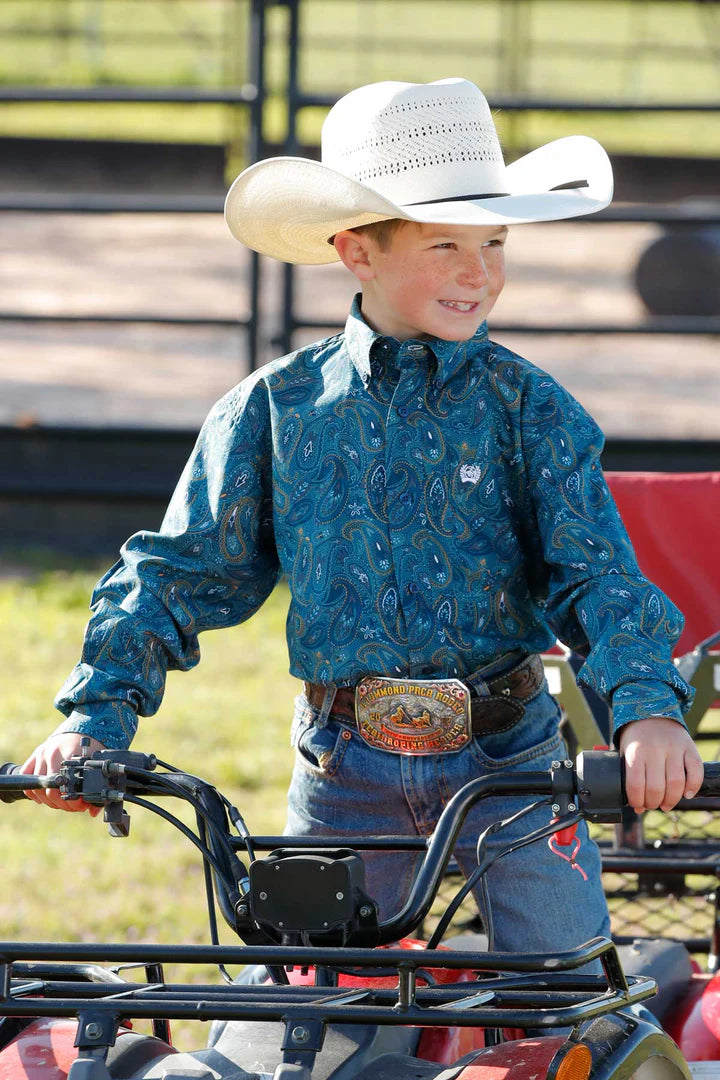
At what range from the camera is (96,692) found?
2199 mm

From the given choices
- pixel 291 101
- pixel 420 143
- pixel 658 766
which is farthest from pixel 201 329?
pixel 658 766

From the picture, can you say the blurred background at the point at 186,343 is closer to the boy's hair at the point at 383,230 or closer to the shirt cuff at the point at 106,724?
the boy's hair at the point at 383,230

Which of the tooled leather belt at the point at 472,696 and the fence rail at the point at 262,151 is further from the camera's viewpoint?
the fence rail at the point at 262,151

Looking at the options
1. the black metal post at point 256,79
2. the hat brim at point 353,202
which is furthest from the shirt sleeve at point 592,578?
the black metal post at point 256,79

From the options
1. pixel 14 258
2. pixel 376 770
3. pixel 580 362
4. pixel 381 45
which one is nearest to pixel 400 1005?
pixel 376 770

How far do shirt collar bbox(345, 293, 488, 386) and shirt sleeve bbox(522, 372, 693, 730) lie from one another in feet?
0.36

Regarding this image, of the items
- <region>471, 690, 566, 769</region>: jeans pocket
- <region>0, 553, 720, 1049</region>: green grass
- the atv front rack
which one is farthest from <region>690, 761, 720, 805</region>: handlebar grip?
<region>0, 553, 720, 1049</region>: green grass

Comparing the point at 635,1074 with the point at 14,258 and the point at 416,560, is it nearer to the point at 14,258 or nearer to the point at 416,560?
the point at 416,560

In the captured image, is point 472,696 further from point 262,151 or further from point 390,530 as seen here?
point 262,151

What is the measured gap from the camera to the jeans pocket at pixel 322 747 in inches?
92.4

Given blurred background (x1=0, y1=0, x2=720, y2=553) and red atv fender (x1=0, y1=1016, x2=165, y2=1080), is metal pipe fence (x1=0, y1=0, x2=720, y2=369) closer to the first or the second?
blurred background (x1=0, y1=0, x2=720, y2=553)

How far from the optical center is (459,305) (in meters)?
2.29

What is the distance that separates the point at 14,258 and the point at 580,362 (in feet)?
20.7

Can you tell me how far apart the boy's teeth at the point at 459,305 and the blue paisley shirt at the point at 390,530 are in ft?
0.19
